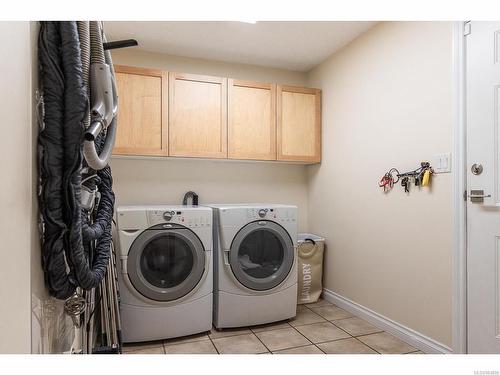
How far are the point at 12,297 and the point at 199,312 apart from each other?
1797 mm

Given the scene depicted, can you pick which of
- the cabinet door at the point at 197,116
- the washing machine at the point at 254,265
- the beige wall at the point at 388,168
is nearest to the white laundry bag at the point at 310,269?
the beige wall at the point at 388,168

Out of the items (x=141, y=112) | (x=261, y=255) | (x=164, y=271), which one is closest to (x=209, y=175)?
(x=141, y=112)

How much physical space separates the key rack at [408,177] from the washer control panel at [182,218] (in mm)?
Answer: 1367

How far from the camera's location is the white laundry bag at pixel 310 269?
2988mm

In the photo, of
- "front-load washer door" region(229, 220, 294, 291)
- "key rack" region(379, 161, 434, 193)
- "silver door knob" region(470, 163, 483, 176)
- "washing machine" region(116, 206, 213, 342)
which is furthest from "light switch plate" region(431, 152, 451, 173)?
"washing machine" region(116, 206, 213, 342)

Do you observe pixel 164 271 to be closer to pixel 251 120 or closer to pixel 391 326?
pixel 251 120

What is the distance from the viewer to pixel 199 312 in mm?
2350

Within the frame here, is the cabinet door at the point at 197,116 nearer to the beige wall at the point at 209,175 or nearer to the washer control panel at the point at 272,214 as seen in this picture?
the beige wall at the point at 209,175

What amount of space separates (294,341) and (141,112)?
218 cm

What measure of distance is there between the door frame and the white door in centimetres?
2

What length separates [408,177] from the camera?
85.7 inches

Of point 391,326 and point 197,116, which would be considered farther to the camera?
point 197,116

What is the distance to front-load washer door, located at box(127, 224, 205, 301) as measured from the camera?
7.23ft

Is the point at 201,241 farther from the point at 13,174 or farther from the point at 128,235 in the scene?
the point at 13,174
